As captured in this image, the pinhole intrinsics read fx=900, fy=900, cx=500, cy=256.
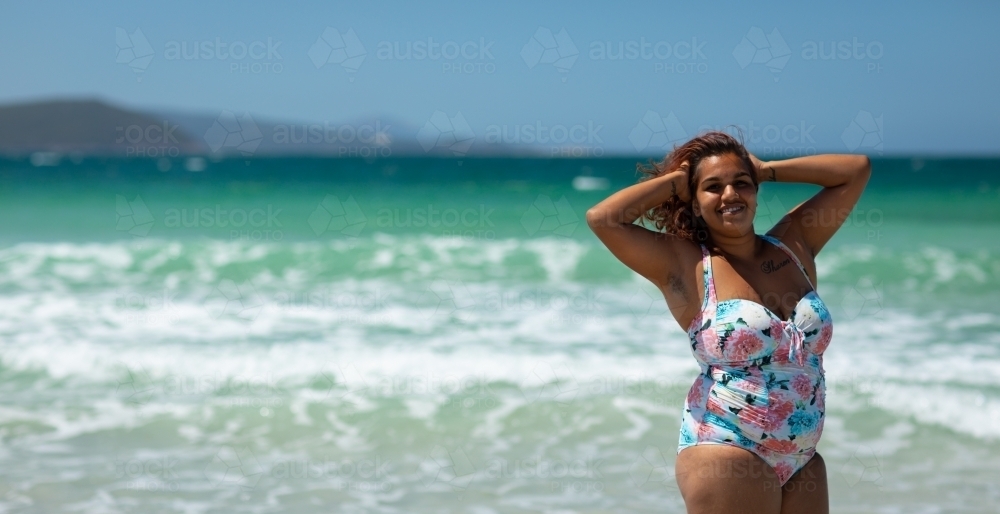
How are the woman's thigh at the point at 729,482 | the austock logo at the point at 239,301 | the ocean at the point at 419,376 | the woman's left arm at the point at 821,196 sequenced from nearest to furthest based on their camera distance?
the woman's thigh at the point at 729,482 → the woman's left arm at the point at 821,196 → the ocean at the point at 419,376 → the austock logo at the point at 239,301

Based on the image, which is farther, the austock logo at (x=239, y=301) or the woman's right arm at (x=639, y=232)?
the austock logo at (x=239, y=301)

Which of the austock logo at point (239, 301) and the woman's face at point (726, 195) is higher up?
the austock logo at point (239, 301)

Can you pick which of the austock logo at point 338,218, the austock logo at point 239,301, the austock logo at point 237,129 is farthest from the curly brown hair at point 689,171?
the austock logo at point 338,218

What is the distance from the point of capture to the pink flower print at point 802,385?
109 inches

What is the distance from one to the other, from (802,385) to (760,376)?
147 mm

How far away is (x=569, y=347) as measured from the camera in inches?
312

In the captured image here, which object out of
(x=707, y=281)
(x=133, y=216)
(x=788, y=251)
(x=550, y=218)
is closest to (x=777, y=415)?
(x=707, y=281)

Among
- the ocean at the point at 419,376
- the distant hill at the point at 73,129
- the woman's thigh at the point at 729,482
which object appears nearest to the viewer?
the woman's thigh at the point at 729,482

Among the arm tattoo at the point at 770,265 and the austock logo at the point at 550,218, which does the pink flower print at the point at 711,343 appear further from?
the austock logo at the point at 550,218

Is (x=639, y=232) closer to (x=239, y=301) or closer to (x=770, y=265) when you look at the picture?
(x=770, y=265)

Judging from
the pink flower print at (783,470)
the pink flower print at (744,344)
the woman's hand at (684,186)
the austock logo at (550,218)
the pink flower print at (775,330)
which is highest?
the austock logo at (550,218)

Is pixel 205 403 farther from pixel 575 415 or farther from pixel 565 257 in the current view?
pixel 565 257

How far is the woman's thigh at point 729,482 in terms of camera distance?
2.69 meters

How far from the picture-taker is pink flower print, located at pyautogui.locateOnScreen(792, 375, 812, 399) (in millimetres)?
2768
